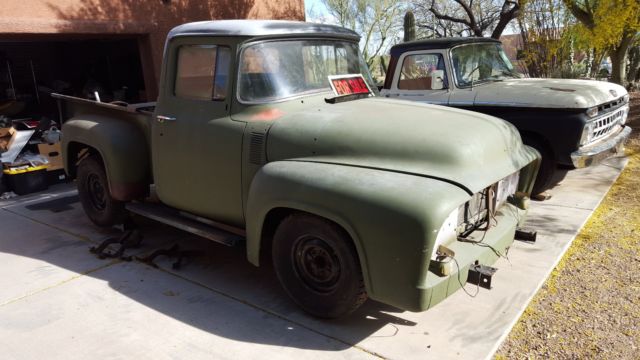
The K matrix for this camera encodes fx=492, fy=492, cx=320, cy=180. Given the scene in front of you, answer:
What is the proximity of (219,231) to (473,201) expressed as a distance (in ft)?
6.52

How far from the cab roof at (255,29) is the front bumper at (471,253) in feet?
6.78

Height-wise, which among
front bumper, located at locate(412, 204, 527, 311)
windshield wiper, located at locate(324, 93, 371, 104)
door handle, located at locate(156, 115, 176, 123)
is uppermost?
windshield wiper, located at locate(324, 93, 371, 104)

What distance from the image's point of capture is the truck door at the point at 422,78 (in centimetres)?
637

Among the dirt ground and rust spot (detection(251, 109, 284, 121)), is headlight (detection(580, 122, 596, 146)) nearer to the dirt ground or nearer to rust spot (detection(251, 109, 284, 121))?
the dirt ground

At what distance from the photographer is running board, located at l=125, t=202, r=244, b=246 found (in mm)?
3817

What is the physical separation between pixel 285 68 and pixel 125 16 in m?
6.42

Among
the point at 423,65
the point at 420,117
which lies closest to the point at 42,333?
the point at 420,117

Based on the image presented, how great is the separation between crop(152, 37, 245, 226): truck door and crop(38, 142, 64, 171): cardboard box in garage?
385 centimetres

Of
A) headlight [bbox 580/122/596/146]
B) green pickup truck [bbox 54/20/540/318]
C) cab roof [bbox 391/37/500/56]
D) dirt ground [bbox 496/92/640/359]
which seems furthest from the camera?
cab roof [bbox 391/37/500/56]

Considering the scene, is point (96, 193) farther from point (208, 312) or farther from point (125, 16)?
point (125, 16)

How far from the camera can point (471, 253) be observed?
315cm

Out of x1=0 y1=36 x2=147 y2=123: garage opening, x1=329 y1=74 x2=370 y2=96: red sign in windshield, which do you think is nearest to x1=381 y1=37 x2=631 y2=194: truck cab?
x1=329 y1=74 x2=370 y2=96: red sign in windshield

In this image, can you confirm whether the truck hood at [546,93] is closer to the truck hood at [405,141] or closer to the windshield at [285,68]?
the truck hood at [405,141]

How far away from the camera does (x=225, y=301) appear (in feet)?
12.4
